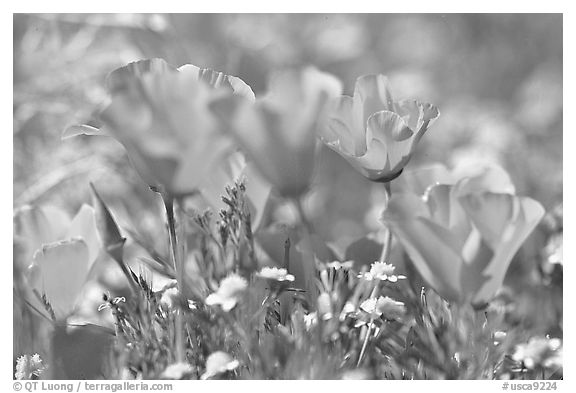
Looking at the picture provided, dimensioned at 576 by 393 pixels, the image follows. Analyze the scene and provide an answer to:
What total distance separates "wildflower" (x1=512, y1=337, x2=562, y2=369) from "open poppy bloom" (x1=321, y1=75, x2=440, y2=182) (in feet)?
0.35

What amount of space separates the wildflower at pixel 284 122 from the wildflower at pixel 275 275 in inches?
1.7

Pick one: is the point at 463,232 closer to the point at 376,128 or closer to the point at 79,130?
the point at 376,128

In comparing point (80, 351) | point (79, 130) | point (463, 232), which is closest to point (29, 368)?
point (80, 351)

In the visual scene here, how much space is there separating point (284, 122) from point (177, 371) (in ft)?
0.42

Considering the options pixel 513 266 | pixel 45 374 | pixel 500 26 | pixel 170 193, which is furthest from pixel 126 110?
pixel 500 26

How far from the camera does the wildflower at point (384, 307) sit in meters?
0.42

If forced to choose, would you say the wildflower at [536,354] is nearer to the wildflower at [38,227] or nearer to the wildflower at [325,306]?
the wildflower at [325,306]

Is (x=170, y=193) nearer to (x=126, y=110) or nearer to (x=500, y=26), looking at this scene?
(x=126, y=110)

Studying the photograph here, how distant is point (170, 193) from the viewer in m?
0.43

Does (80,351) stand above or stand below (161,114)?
below

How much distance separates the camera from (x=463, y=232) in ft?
1.36

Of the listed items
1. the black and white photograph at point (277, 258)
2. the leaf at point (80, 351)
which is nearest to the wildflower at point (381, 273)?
the black and white photograph at point (277, 258)

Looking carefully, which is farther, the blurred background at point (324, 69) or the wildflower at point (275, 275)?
the blurred background at point (324, 69)

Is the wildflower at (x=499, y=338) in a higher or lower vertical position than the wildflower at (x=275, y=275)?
lower
